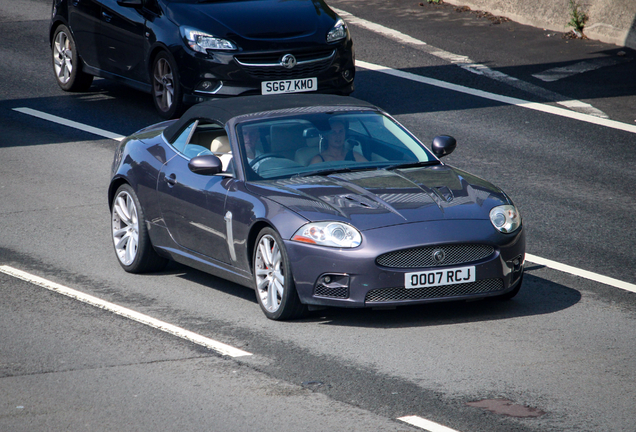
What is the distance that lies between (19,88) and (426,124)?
256 inches

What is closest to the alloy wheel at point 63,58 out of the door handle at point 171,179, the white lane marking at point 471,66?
the white lane marking at point 471,66

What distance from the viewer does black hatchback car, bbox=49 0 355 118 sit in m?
14.0

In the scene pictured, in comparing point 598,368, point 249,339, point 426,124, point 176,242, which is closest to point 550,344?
point 598,368

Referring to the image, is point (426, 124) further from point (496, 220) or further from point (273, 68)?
point (496, 220)

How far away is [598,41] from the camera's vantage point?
Answer: 60.2 ft

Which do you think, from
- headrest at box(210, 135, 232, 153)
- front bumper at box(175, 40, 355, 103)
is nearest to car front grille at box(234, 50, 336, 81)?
front bumper at box(175, 40, 355, 103)

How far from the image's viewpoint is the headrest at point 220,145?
8984 millimetres

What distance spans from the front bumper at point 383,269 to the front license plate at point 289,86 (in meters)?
6.71

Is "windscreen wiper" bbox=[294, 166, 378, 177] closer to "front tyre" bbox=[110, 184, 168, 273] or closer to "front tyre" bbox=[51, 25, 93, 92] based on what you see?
"front tyre" bbox=[110, 184, 168, 273]

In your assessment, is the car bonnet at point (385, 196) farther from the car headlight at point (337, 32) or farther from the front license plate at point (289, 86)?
the car headlight at point (337, 32)

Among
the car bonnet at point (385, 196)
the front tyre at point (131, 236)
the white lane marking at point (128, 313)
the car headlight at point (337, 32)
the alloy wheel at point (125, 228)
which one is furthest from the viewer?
the car headlight at point (337, 32)

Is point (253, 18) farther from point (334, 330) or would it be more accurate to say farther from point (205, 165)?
point (334, 330)

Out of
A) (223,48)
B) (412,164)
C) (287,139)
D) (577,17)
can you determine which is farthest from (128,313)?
(577,17)

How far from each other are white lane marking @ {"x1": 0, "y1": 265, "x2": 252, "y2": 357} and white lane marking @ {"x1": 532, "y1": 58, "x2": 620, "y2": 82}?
9766 mm
